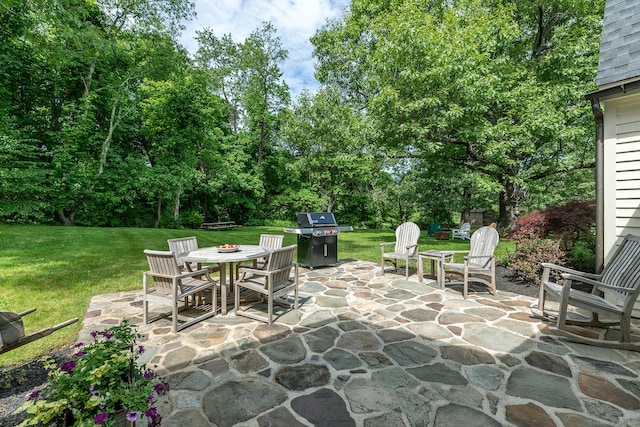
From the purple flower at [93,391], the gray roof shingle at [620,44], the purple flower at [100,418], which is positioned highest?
the gray roof shingle at [620,44]

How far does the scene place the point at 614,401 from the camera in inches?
79.0

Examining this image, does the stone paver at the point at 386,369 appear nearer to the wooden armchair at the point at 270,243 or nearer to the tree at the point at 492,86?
the wooden armchair at the point at 270,243

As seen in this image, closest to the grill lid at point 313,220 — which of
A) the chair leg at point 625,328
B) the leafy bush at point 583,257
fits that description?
the chair leg at point 625,328

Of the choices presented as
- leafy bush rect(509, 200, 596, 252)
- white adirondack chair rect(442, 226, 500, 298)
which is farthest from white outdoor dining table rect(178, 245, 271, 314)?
leafy bush rect(509, 200, 596, 252)

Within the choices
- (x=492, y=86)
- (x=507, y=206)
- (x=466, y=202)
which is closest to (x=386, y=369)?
(x=492, y=86)

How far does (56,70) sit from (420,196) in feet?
55.4

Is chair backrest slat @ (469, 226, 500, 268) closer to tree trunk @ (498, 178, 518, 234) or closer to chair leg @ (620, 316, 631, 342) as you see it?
chair leg @ (620, 316, 631, 342)

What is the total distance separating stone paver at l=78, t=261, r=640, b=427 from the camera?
1.88 meters

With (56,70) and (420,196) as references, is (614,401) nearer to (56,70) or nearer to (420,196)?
(420,196)

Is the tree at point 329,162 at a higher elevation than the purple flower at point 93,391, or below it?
higher

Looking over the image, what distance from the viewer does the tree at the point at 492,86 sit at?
7.23m

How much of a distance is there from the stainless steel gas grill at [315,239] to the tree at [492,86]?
3784 mm

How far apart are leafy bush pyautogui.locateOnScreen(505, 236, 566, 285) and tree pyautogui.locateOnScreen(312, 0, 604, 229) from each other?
3.12 metres

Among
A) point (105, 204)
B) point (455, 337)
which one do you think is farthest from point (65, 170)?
point (455, 337)
